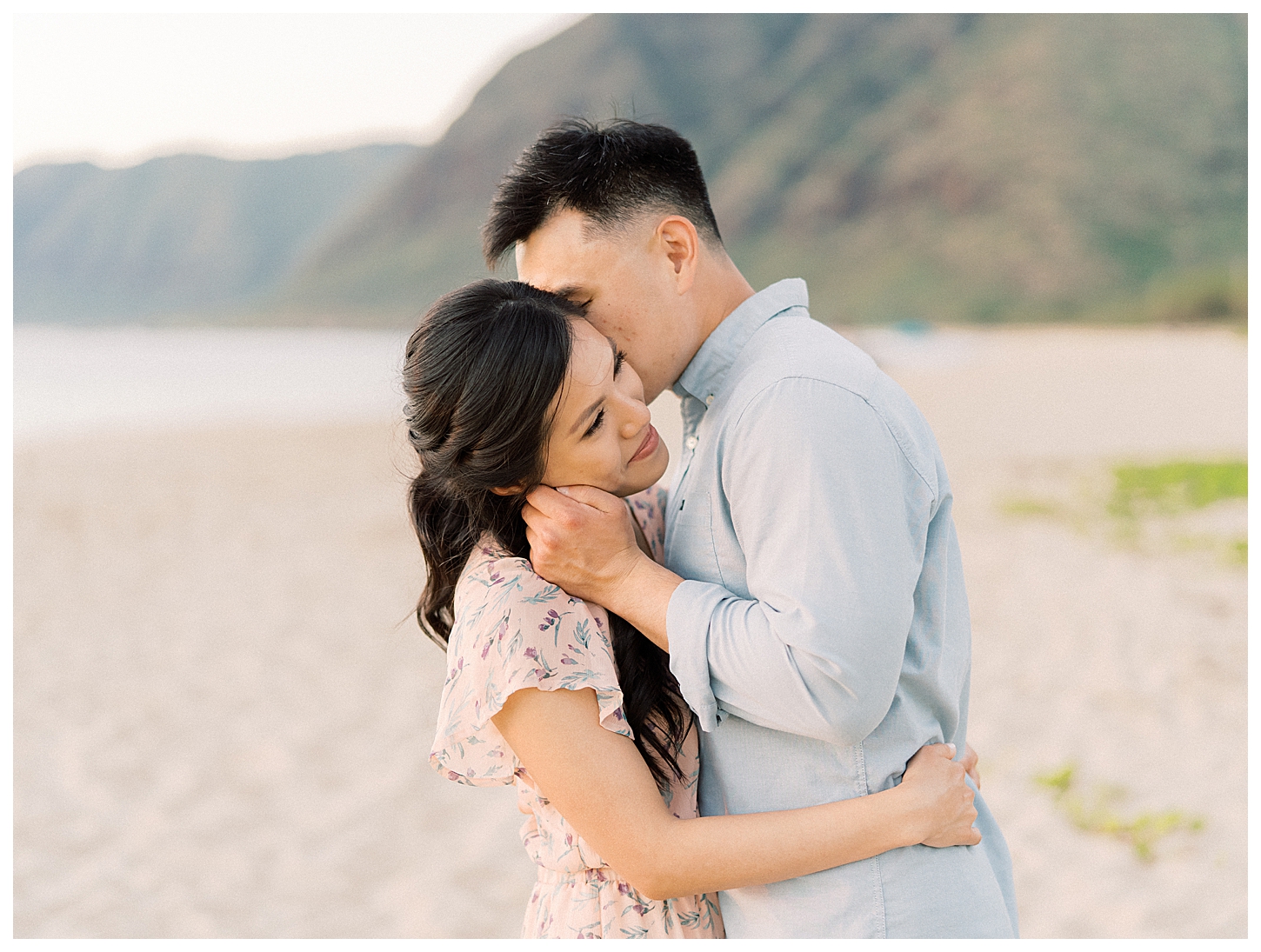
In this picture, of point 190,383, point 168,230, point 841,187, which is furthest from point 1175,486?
point 168,230

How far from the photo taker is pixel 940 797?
162 cm

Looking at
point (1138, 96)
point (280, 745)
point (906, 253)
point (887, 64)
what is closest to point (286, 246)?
point (887, 64)

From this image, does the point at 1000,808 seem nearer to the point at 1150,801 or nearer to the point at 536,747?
the point at 1150,801

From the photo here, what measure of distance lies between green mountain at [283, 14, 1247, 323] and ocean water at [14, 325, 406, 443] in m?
14.9

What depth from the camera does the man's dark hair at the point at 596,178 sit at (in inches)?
74.2

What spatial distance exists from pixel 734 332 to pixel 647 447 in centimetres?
27

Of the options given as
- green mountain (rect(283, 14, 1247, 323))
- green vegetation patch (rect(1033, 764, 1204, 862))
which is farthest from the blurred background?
green mountain (rect(283, 14, 1247, 323))

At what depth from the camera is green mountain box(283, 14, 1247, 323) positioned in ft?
206

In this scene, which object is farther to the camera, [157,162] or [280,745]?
[157,162]

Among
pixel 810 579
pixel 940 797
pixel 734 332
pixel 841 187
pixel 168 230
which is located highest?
pixel 168 230

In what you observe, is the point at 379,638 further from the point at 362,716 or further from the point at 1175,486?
the point at 1175,486

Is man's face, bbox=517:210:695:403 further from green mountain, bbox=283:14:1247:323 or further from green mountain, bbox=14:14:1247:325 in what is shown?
green mountain, bbox=283:14:1247:323

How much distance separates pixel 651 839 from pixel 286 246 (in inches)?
4948

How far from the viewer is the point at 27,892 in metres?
4.25
